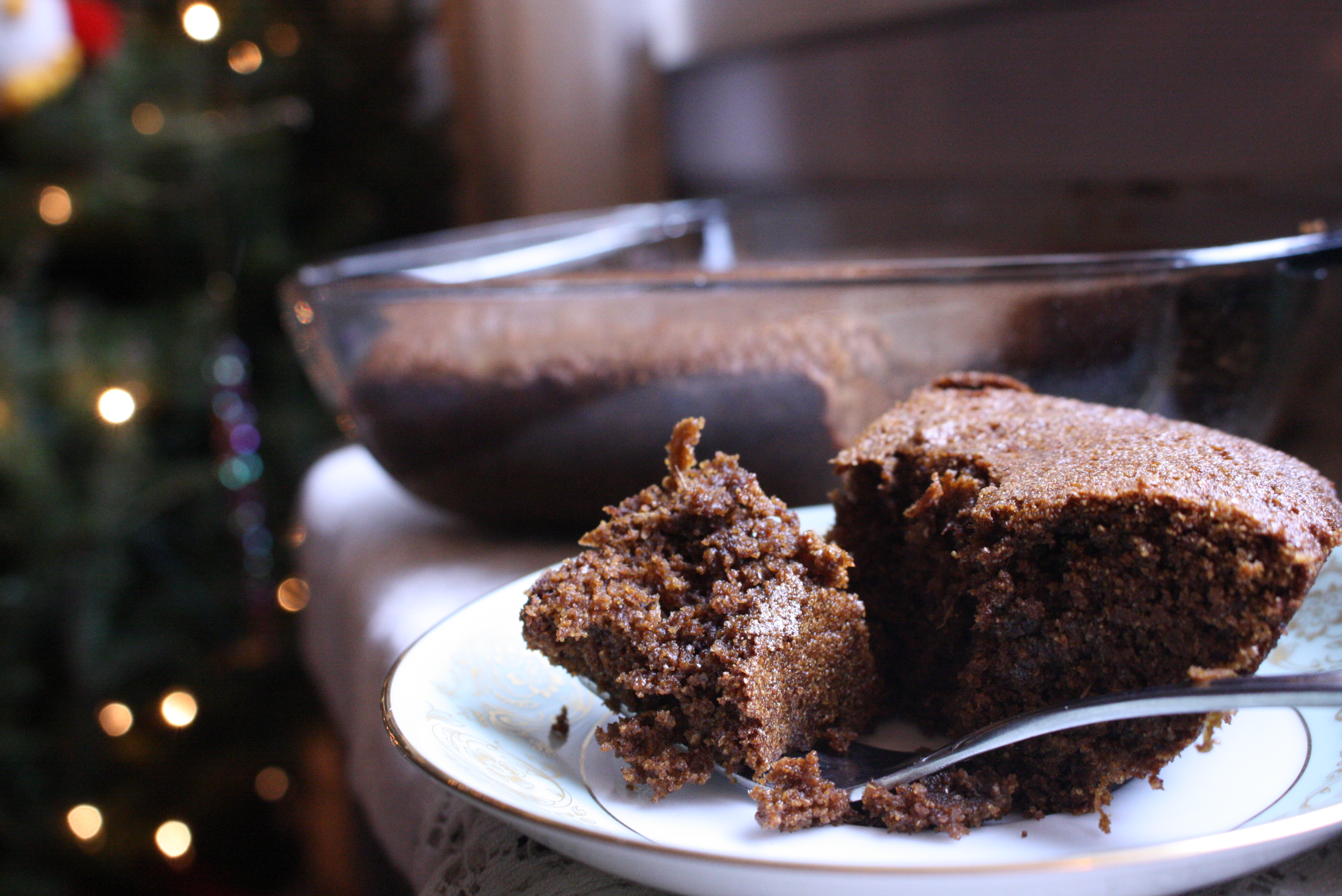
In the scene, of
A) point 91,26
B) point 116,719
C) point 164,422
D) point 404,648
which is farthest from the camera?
point 164,422

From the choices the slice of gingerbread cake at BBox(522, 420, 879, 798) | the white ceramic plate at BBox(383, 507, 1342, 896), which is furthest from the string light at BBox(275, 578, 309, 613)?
the slice of gingerbread cake at BBox(522, 420, 879, 798)

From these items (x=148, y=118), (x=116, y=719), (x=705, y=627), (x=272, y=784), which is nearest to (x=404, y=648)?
(x=705, y=627)

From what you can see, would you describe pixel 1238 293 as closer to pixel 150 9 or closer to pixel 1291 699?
pixel 1291 699

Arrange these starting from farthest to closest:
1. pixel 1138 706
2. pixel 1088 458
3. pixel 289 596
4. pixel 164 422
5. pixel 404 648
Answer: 1. pixel 289 596
2. pixel 164 422
3. pixel 404 648
4. pixel 1088 458
5. pixel 1138 706

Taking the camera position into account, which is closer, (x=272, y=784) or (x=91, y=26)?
(x=91, y=26)

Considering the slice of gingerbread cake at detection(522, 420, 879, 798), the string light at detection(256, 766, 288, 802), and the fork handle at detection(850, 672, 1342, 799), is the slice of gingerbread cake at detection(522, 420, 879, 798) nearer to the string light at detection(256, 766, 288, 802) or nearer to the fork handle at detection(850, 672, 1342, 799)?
the fork handle at detection(850, 672, 1342, 799)

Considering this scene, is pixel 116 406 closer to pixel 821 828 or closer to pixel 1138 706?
pixel 821 828

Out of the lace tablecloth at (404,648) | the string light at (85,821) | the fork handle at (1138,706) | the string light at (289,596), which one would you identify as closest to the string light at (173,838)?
the string light at (85,821)
